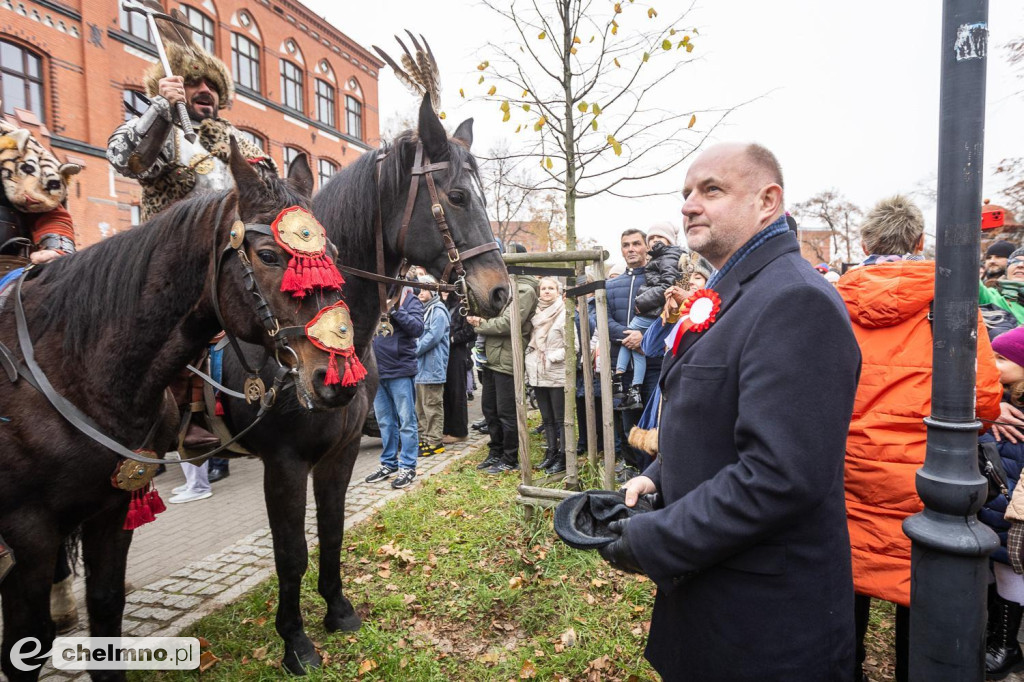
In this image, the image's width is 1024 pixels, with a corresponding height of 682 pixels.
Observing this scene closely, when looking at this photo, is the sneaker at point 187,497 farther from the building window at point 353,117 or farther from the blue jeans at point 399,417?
the building window at point 353,117

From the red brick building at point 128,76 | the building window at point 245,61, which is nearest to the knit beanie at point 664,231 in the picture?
the red brick building at point 128,76

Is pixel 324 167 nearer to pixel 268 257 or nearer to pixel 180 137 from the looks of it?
pixel 180 137

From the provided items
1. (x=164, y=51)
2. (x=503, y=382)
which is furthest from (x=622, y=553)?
(x=503, y=382)

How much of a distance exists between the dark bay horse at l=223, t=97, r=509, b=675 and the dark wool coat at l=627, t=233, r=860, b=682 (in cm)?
173

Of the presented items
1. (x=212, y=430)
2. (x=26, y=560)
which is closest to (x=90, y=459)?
(x=26, y=560)

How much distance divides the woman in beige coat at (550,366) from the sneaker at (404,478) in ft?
5.21

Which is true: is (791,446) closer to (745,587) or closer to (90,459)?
(745,587)

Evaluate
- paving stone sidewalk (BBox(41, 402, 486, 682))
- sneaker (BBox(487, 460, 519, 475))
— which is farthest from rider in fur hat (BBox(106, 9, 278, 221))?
sneaker (BBox(487, 460, 519, 475))

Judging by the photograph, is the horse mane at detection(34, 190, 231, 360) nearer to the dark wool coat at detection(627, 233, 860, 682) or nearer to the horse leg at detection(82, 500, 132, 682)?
the horse leg at detection(82, 500, 132, 682)

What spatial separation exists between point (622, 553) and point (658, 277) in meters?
4.67

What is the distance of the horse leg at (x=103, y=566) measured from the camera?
2598 mm

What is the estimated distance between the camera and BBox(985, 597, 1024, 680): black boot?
10.1 feet

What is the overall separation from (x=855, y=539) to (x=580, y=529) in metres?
1.81

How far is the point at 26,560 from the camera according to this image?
218 cm
